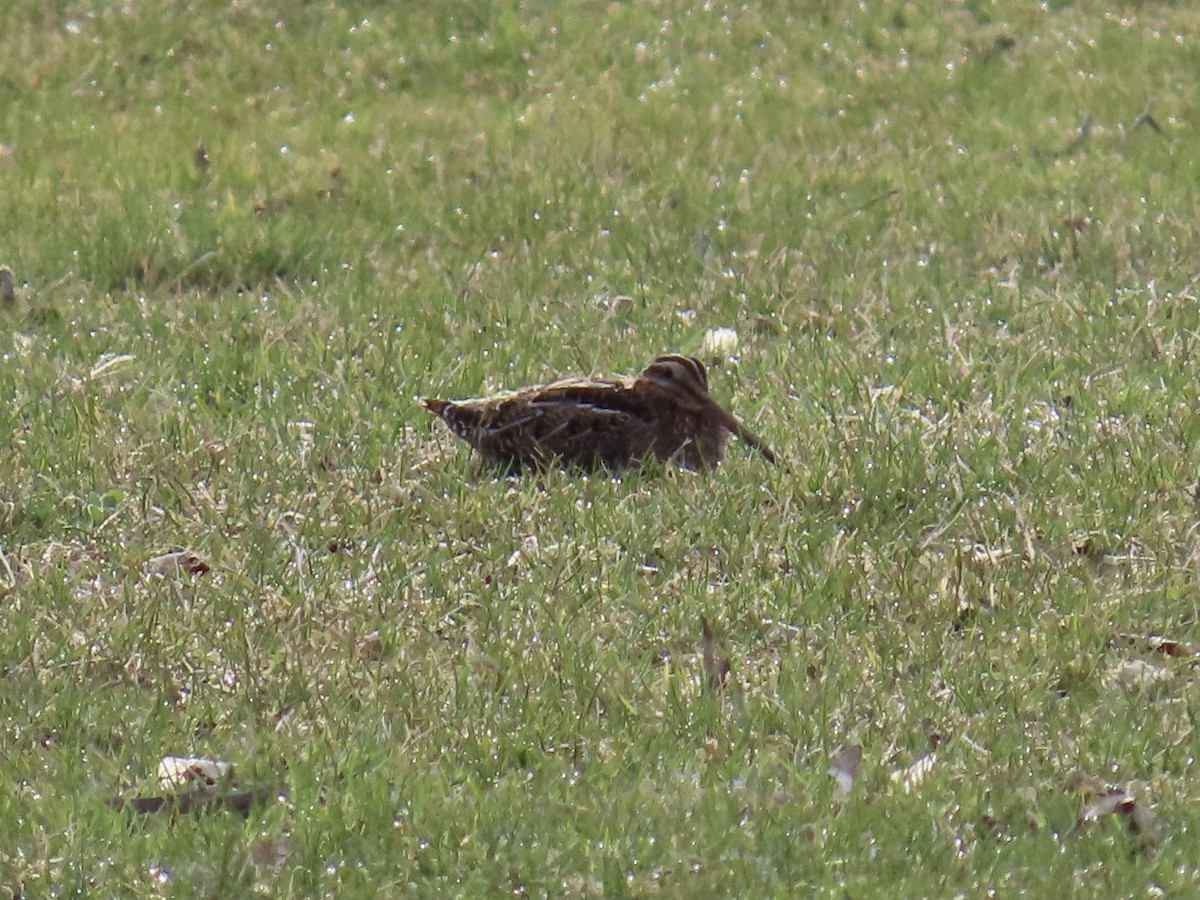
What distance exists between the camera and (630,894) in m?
4.01

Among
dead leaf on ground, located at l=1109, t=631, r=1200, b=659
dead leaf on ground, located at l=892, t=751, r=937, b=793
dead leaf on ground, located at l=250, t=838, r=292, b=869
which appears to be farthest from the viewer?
dead leaf on ground, located at l=1109, t=631, r=1200, b=659

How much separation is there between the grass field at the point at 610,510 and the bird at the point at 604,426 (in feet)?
0.36

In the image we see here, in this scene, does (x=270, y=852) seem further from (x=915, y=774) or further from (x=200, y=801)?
(x=915, y=774)

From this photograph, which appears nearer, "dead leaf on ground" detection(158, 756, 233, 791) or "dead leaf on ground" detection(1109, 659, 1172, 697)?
"dead leaf on ground" detection(158, 756, 233, 791)

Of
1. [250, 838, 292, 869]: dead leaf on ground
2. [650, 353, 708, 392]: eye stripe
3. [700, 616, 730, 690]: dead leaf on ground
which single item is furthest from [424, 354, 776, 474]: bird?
[250, 838, 292, 869]: dead leaf on ground

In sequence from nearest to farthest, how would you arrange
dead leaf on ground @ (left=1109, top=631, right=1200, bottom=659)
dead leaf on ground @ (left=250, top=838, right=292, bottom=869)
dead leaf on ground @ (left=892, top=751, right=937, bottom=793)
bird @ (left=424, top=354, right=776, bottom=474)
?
dead leaf on ground @ (left=250, top=838, right=292, bottom=869) < dead leaf on ground @ (left=892, top=751, right=937, bottom=793) < dead leaf on ground @ (left=1109, top=631, right=1200, bottom=659) < bird @ (left=424, top=354, right=776, bottom=474)

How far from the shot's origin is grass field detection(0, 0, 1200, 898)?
13.9 feet

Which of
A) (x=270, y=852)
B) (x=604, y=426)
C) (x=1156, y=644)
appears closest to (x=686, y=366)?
(x=604, y=426)

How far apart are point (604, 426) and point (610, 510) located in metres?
0.58

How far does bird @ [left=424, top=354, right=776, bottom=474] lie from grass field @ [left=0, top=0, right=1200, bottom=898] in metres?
0.11

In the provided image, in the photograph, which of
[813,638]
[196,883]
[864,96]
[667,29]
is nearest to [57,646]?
[196,883]

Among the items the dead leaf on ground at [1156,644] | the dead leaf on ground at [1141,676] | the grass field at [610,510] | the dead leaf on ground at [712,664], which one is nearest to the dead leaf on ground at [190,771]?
the grass field at [610,510]

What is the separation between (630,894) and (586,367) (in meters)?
3.96

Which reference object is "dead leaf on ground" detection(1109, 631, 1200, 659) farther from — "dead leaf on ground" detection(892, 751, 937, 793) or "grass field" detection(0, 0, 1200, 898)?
"dead leaf on ground" detection(892, 751, 937, 793)
